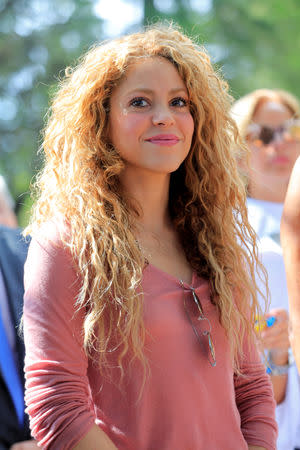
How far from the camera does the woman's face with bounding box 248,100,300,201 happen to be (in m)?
3.14

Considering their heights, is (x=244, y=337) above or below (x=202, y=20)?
below

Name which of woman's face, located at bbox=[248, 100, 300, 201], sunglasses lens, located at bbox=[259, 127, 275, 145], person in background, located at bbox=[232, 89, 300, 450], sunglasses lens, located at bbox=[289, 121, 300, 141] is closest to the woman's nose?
person in background, located at bbox=[232, 89, 300, 450]

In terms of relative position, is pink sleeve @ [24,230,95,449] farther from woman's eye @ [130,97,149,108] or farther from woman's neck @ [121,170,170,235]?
woman's eye @ [130,97,149,108]

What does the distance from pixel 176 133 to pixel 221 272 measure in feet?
1.41

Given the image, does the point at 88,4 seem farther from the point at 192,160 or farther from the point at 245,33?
the point at 192,160

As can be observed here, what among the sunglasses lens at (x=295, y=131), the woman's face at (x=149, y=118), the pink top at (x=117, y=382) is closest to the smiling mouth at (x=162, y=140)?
the woman's face at (x=149, y=118)

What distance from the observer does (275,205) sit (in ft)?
9.96

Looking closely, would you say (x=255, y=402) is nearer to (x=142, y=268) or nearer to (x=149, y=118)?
(x=142, y=268)

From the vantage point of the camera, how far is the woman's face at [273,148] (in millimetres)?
3145

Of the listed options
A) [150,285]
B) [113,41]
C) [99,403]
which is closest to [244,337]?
[150,285]

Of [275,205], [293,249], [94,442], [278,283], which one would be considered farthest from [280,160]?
[94,442]

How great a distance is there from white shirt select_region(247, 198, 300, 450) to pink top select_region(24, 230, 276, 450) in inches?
31.2

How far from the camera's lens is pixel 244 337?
186cm

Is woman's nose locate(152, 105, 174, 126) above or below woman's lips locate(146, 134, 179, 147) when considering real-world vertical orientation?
above
